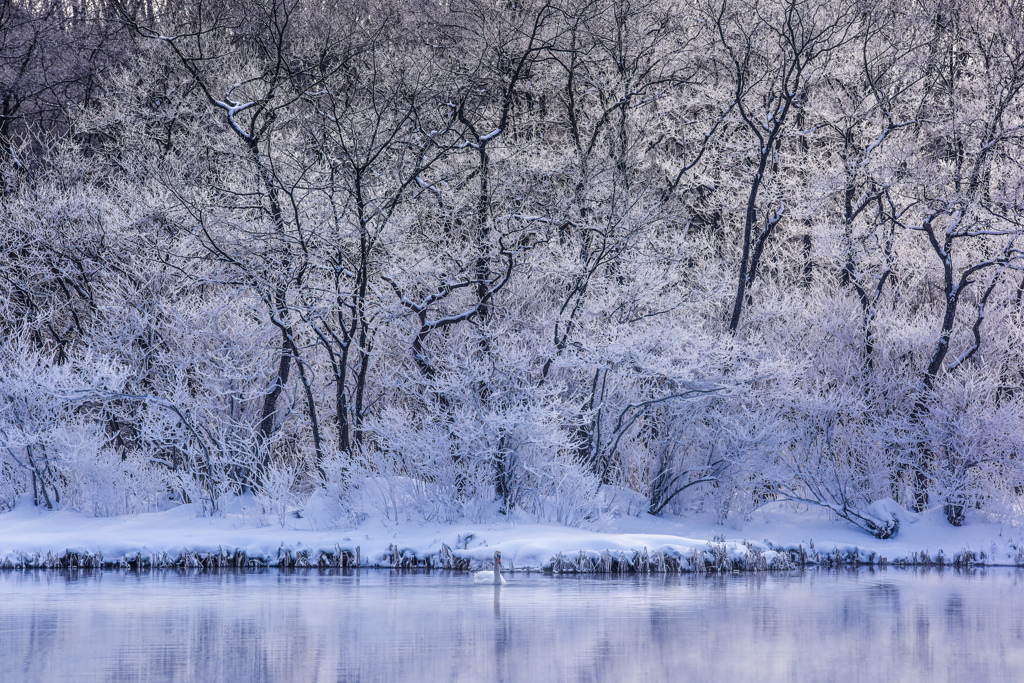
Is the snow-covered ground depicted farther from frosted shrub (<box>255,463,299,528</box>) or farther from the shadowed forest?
the shadowed forest

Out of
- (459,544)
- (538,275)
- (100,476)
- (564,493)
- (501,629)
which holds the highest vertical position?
(538,275)

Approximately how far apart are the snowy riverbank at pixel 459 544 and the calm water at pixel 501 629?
33.7 inches

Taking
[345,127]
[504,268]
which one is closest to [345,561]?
[504,268]

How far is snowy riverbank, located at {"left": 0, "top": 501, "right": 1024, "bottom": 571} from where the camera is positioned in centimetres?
1688

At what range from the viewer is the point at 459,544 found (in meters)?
17.4

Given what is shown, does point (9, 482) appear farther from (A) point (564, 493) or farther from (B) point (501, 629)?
(B) point (501, 629)

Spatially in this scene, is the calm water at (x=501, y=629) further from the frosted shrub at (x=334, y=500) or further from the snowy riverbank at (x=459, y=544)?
the frosted shrub at (x=334, y=500)

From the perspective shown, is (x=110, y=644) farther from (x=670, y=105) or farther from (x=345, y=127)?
(x=670, y=105)

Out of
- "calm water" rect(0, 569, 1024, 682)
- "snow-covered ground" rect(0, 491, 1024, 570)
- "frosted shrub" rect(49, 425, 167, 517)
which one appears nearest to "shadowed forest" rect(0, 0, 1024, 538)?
"frosted shrub" rect(49, 425, 167, 517)

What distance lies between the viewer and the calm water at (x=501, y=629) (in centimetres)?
924

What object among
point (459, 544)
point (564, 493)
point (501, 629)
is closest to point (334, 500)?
point (459, 544)

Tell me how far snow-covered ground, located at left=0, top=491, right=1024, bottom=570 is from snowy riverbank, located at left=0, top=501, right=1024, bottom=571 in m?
0.02

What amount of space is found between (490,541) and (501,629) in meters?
6.10

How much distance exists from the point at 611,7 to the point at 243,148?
24.5 feet
